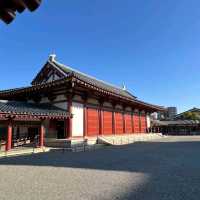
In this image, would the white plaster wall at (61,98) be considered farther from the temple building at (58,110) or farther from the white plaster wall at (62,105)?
the white plaster wall at (62,105)

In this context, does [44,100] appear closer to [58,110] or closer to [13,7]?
[58,110]

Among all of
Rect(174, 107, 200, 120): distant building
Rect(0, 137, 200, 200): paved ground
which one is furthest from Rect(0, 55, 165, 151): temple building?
Rect(174, 107, 200, 120): distant building

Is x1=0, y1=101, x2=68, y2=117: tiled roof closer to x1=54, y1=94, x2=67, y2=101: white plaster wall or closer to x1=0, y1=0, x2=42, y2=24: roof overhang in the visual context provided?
x1=54, y1=94, x2=67, y2=101: white plaster wall

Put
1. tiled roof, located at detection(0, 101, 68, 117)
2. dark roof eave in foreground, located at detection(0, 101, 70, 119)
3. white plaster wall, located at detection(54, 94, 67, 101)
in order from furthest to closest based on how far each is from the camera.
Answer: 1. white plaster wall, located at detection(54, 94, 67, 101)
2. tiled roof, located at detection(0, 101, 68, 117)
3. dark roof eave in foreground, located at detection(0, 101, 70, 119)

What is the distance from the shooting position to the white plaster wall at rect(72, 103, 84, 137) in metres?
16.9

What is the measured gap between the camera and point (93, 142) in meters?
18.0

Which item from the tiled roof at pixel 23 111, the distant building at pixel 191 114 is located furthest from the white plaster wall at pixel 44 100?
the distant building at pixel 191 114

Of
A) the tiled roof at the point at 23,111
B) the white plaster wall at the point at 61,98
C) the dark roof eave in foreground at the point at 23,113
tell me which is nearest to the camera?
the dark roof eave in foreground at the point at 23,113

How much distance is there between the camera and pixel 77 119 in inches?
679

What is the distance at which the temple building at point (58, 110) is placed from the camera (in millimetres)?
14207

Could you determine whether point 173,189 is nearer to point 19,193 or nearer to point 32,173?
point 19,193

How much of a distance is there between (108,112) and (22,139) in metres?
8.44

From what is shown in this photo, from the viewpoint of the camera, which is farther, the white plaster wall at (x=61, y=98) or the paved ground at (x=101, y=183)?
the white plaster wall at (x=61, y=98)

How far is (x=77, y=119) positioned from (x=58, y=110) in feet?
5.94
